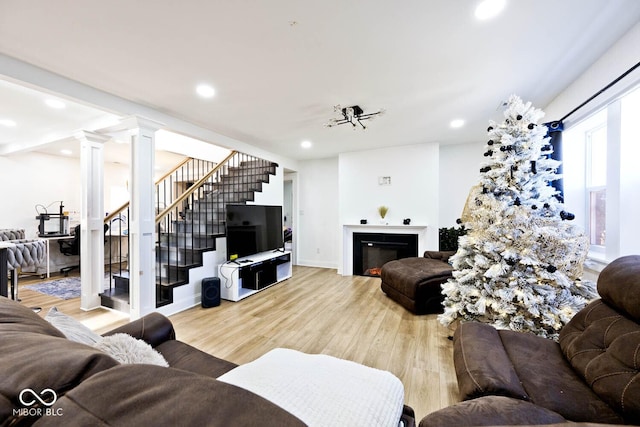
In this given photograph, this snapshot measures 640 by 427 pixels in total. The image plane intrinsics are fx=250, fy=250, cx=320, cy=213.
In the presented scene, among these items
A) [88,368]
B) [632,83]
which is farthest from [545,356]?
[88,368]

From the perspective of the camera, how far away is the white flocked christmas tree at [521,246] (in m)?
2.05

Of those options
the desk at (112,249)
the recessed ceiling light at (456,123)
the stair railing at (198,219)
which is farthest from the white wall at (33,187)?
the recessed ceiling light at (456,123)

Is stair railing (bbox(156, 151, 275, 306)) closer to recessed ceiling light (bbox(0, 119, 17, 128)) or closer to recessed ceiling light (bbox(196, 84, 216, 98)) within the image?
recessed ceiling light (bbox(196, 84, 216, 98))

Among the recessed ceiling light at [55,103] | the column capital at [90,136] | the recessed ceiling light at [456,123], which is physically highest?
the recessed ceiling light at [456,123]

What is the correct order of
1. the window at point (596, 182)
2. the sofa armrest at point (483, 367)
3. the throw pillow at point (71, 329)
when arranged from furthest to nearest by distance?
the window at point (596, 182) < the sofa armrest at point (483, 367) < the throw pillow at point (71, 329)

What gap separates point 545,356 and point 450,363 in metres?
0.83

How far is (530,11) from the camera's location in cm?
158

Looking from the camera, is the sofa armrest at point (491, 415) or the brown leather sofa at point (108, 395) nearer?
the brown leather sofa at point (108, 395)

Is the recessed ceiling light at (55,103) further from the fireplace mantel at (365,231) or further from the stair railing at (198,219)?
the fireplace mantel at (365,231)

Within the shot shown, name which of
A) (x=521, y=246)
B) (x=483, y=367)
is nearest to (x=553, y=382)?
(x=483, y=367)

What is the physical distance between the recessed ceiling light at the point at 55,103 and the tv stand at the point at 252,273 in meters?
2.68

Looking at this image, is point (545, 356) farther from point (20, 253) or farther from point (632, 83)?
point (20, 253)

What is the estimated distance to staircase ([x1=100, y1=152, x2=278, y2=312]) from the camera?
343 cm

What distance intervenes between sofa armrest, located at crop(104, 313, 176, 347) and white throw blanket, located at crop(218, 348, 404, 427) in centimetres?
95
